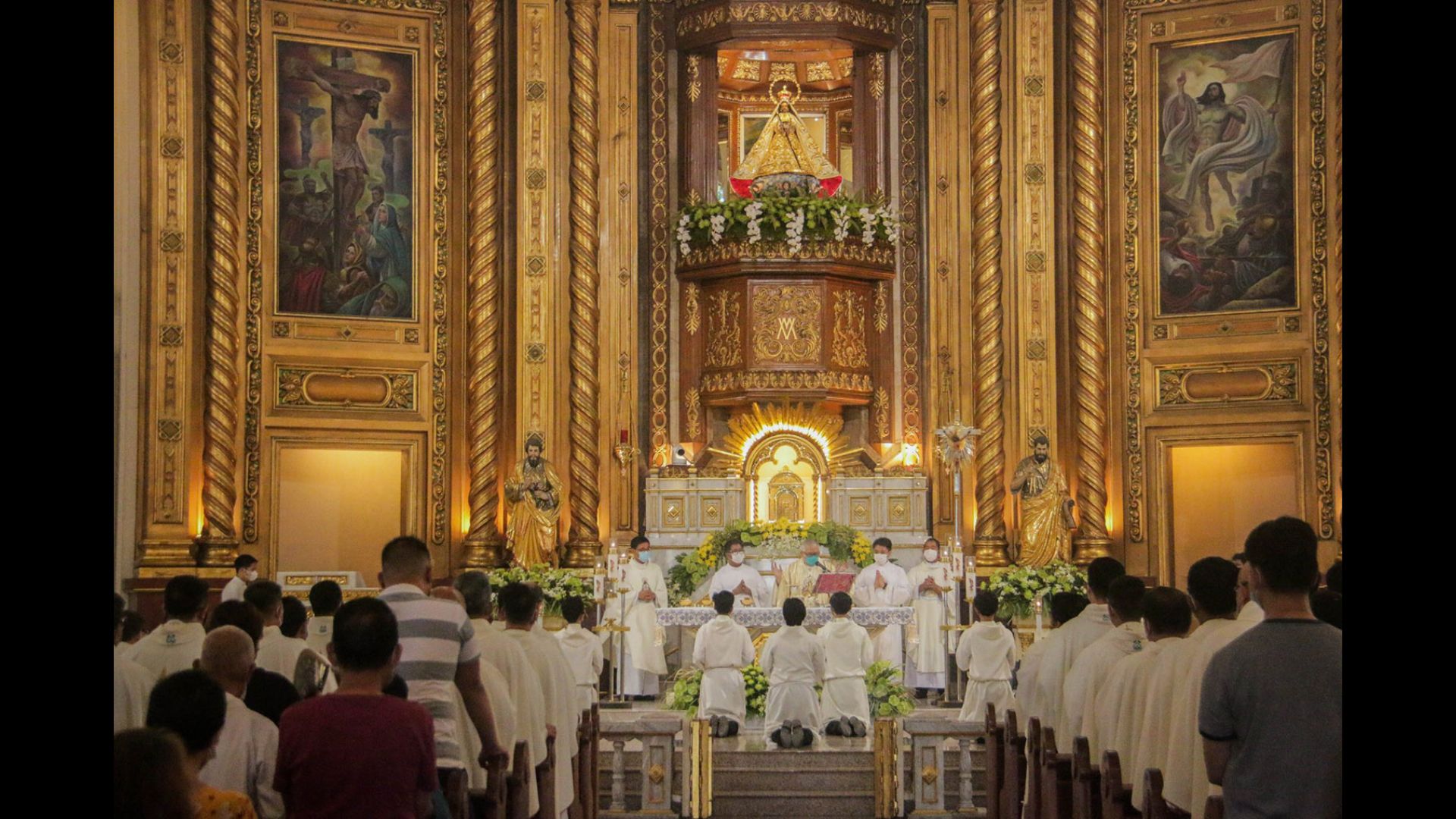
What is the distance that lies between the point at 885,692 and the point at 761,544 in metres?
3.18

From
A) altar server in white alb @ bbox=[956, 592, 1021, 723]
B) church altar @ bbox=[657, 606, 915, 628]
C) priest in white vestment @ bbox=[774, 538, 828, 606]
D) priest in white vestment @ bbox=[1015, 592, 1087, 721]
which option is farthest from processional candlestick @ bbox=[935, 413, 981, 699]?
priest in white vestment @ bbox=[1015, 592, 1087, 721]

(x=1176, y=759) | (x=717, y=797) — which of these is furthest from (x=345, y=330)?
(x=1176, y=759)

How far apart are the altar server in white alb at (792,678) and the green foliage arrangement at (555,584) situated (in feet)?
11.1

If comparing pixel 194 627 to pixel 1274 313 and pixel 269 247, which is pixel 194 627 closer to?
pixel 269 247

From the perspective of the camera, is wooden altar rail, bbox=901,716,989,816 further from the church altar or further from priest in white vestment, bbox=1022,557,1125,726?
the church altar

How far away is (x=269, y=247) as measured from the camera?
768 inches

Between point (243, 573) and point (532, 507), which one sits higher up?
point (532, 507)

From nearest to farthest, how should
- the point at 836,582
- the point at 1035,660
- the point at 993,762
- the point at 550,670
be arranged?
the point at 550,670, the point at 1035,660, the point at 993,762, the point at 836,582

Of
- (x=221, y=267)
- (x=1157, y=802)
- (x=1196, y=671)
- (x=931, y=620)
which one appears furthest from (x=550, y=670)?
(x=221, y=267)

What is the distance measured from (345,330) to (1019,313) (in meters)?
7.53

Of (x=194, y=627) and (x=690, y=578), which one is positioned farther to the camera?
(x=690, y=578)

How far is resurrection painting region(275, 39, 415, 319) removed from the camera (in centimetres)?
1964

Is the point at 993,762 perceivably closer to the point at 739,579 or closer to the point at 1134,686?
the point at 1134,686

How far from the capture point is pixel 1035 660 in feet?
33.2
